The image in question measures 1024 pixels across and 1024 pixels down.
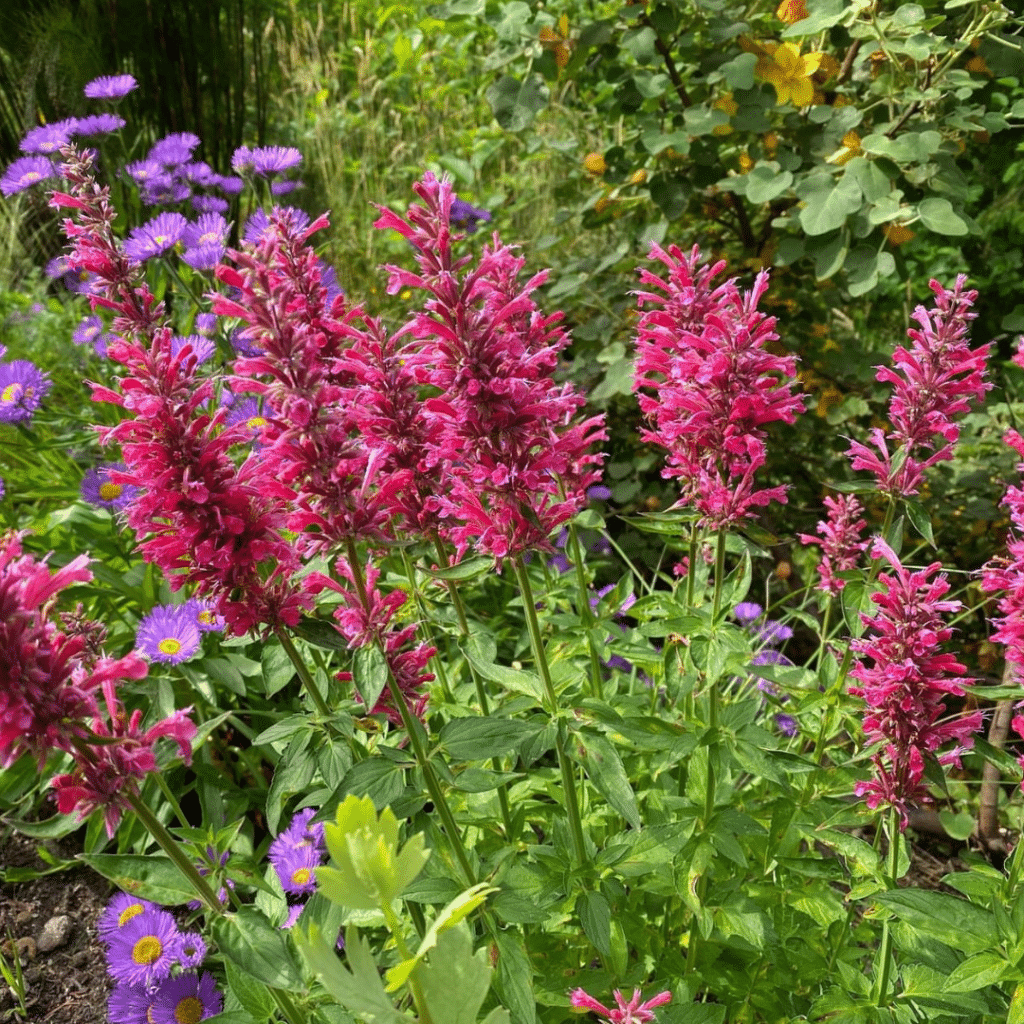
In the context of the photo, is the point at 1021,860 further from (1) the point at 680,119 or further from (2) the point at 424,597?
(1) the point at 680,119

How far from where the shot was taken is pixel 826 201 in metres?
3.13

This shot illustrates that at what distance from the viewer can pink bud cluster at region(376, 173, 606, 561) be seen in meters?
1.60

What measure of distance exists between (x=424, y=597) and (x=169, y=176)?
269 cm

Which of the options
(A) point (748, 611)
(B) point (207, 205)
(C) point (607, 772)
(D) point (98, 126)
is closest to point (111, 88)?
(D) point (98, 126)

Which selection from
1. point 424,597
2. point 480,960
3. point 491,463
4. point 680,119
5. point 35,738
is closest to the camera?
point 480,960

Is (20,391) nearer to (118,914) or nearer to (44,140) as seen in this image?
(44,140)

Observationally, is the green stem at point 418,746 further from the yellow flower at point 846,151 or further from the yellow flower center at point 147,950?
the yellow flower at point 846,151

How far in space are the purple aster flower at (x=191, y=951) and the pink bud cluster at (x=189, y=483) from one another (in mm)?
1187

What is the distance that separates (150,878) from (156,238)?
7.81ft

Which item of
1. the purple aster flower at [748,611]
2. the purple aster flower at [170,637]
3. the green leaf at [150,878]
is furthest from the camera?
the purple aster flower at [748,611]

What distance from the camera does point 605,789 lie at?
1.78m

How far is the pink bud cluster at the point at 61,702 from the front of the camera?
1126 mm

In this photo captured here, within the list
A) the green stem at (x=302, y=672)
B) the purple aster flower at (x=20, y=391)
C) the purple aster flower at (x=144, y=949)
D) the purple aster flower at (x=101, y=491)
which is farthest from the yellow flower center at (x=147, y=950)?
the purple aster flower at (x=20, y=391)

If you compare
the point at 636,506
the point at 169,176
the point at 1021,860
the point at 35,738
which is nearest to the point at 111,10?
the point at 169,176
